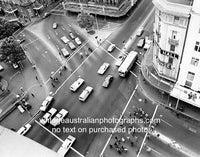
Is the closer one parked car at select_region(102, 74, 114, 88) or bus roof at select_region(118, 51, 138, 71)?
parked car at select_region(102, 74, 114, 88)

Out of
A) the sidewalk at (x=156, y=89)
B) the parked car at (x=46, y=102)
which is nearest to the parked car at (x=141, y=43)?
the sidewalk at (x=156, y=89)

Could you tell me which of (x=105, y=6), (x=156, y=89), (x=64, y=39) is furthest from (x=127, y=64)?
(x=105, y=6)

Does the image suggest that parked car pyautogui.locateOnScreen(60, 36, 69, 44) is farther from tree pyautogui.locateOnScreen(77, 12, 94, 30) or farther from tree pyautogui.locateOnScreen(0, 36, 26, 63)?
tree pyautogui.locateOnScreen(0, 36, 26, 63)

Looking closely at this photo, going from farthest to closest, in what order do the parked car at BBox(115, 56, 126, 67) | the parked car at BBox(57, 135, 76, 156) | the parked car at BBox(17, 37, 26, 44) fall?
the parked car at BBox(17, 37, 26, 44) < the parked car at BBox(115, 56, 126, 67) < the parked car at BBox(57, 135, 76, 156)

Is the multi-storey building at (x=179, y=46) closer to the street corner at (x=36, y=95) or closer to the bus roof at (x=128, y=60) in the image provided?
the bus roof at (x=128, y=60)

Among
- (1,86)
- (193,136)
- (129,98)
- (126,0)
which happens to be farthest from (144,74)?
(1,86)

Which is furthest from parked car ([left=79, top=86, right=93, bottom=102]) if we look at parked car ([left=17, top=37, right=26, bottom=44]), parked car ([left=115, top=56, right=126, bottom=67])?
parked car ([left=17, top=37, right=26, bottom=44])

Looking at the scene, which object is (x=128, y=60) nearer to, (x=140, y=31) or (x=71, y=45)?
(x=140, y=31)

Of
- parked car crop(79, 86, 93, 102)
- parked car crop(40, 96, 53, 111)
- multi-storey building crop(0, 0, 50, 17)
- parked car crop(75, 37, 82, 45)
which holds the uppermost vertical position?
multi-storey building crop(0, 0, 50, 17)
